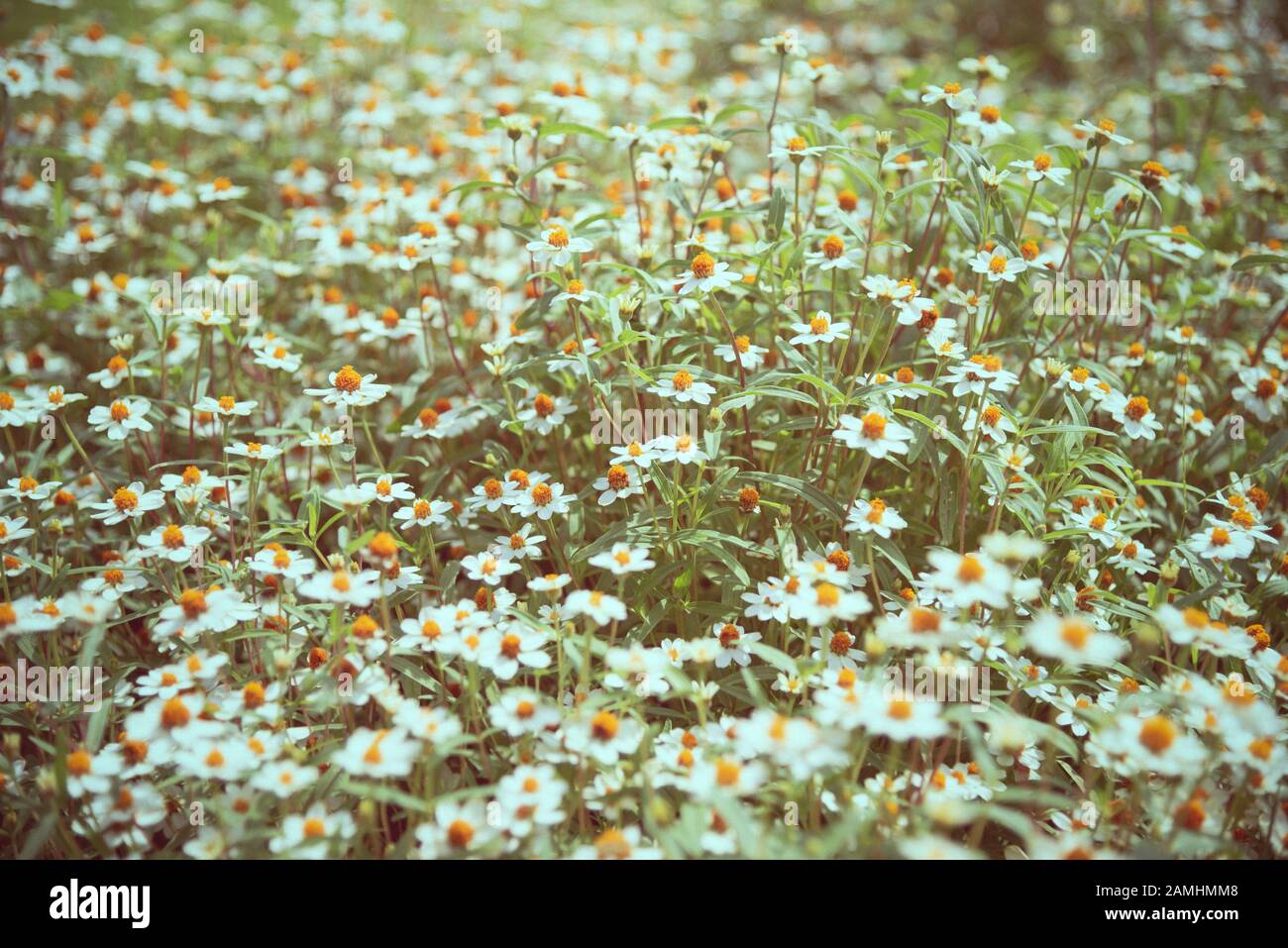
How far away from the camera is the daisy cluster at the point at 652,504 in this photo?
160 centimetres

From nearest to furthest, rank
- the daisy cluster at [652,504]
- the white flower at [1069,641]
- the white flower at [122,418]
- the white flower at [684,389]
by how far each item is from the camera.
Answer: the white flower at [1069,641] → the daisy cluster at [652,504] → the white flower at [684,389] → the white flower at [122,418]

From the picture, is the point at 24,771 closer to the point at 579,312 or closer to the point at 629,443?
the point at 629,443

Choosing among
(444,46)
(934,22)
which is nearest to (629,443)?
(444,46)

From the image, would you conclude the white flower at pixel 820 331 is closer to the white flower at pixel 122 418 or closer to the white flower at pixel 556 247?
the white flower at pixel 556 247

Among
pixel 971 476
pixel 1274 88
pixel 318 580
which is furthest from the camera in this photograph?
pixel 1274 88

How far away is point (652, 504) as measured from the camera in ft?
6.77

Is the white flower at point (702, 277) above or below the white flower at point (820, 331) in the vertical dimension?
above

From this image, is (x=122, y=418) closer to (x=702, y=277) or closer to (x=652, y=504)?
(x=652, y=504)

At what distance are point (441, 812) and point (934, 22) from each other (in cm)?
603

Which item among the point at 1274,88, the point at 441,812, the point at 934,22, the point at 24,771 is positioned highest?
the point at 934,22

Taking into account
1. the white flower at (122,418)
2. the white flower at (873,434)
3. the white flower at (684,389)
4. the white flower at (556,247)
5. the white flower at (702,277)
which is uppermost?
the white flower at (556,247)

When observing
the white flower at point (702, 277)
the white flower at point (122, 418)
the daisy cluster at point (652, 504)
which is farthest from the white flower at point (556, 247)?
the white flower at point (122, 418)

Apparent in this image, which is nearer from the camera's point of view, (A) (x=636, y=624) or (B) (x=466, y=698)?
(B) (x=466, y=698)

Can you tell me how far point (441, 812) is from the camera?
1.53 m
